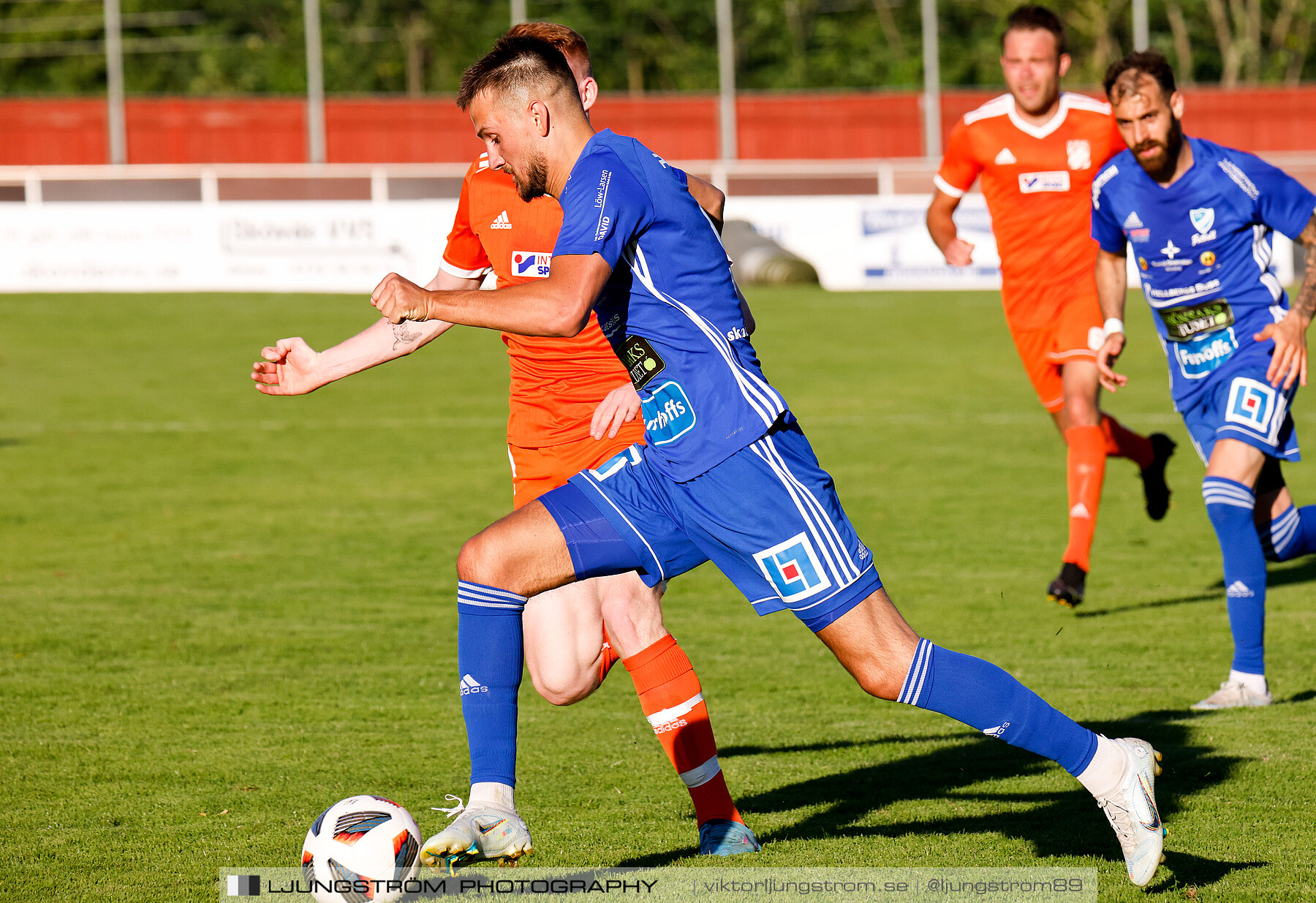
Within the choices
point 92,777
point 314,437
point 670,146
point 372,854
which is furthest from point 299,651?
point 670,146

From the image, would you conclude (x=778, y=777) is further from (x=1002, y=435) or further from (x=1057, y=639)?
(x=1002, y=435)

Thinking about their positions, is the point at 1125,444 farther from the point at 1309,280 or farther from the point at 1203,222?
the point at 1309,280

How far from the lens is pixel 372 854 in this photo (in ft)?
11.8

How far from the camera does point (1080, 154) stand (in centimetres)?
759

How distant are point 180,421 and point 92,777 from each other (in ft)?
32.6

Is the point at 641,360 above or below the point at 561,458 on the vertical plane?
above

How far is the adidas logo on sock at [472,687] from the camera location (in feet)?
13.0

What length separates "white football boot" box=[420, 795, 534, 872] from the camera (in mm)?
3537

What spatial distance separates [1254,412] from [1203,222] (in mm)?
743

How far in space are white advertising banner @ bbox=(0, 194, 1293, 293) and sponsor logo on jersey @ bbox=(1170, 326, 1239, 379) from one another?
16965 mm

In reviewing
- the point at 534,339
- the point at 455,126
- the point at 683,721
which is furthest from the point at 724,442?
the point at 455,126

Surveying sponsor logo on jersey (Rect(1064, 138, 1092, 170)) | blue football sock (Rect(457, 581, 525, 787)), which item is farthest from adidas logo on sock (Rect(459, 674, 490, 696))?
sponsor logo on jersey (Rect(1064, 138, 1092, 170))

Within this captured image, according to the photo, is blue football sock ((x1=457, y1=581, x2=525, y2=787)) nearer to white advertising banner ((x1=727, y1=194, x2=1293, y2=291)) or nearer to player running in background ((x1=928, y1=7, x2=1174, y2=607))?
player running in background ((x1=928, y1=7, x2=1174, y2=607))

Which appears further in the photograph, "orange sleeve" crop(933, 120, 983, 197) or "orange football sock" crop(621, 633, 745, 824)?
"orange sleeve" crop(933, 120, 983, 197)
